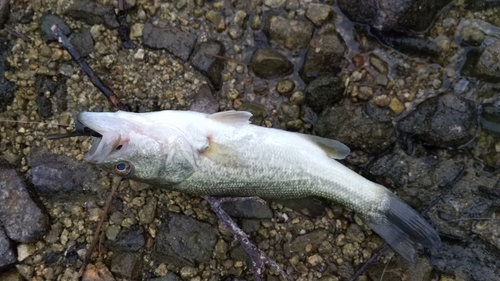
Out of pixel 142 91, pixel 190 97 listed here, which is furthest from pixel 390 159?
pixel 142 91

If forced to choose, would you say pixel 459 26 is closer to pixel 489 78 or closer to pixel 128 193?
pixel 489 78

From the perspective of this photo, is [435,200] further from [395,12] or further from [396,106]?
[395,12]

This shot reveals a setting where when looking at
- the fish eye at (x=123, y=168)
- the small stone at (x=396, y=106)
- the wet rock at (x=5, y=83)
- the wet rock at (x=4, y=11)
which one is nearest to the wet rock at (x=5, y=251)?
the wet rock at (x=5, y=83)

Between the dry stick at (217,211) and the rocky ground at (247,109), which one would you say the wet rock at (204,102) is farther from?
the dry stick at (217,211)

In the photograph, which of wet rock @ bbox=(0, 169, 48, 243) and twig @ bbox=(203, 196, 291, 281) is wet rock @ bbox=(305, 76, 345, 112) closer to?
twig @ bbox=(203, 196, 291, 281)

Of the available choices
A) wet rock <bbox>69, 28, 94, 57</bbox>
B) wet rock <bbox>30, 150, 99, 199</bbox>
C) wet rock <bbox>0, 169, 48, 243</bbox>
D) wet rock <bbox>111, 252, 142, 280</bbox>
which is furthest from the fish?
wet rock <bbox>0, 169, 48, 243</bbox>
